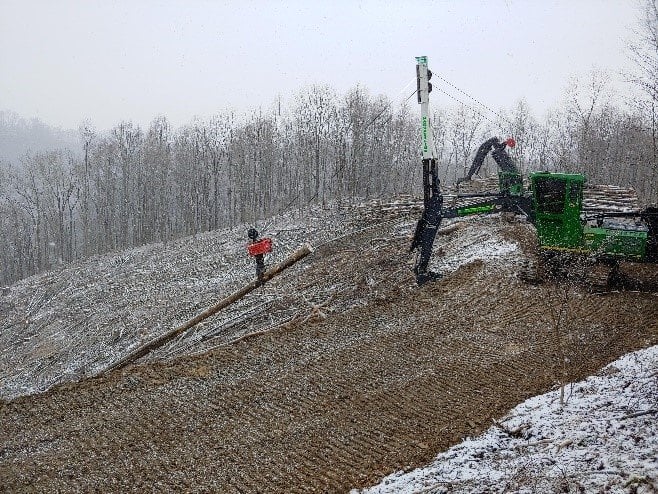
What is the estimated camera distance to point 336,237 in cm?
2303

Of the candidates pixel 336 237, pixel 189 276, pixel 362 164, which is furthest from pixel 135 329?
pixel 362 164

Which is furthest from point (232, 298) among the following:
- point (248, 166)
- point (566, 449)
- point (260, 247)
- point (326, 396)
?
point (248, 166)

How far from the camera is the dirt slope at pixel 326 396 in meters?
7.32

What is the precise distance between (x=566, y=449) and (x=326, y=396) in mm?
3847

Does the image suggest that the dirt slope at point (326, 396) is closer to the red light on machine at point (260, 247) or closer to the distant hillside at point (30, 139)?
the red light on machine at point (260, 247)

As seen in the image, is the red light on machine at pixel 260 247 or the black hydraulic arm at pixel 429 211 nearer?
the red light on machine at pixel 260 247

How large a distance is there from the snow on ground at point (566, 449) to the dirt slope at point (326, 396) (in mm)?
449

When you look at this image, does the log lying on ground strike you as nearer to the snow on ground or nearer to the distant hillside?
the snow on ground

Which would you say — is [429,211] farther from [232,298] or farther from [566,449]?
[566,449]

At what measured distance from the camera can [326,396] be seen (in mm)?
9109

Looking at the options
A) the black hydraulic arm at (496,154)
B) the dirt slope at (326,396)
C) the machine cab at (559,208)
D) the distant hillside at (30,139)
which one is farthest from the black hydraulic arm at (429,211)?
the distant hillside at (30,139)

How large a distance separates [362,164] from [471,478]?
3982cm

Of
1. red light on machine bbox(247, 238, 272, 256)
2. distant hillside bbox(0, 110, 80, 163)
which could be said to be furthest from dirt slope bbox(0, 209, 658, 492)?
distant hillside bbox(0, 110, 80, 163)

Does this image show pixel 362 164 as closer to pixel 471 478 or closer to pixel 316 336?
pixel 316 336
